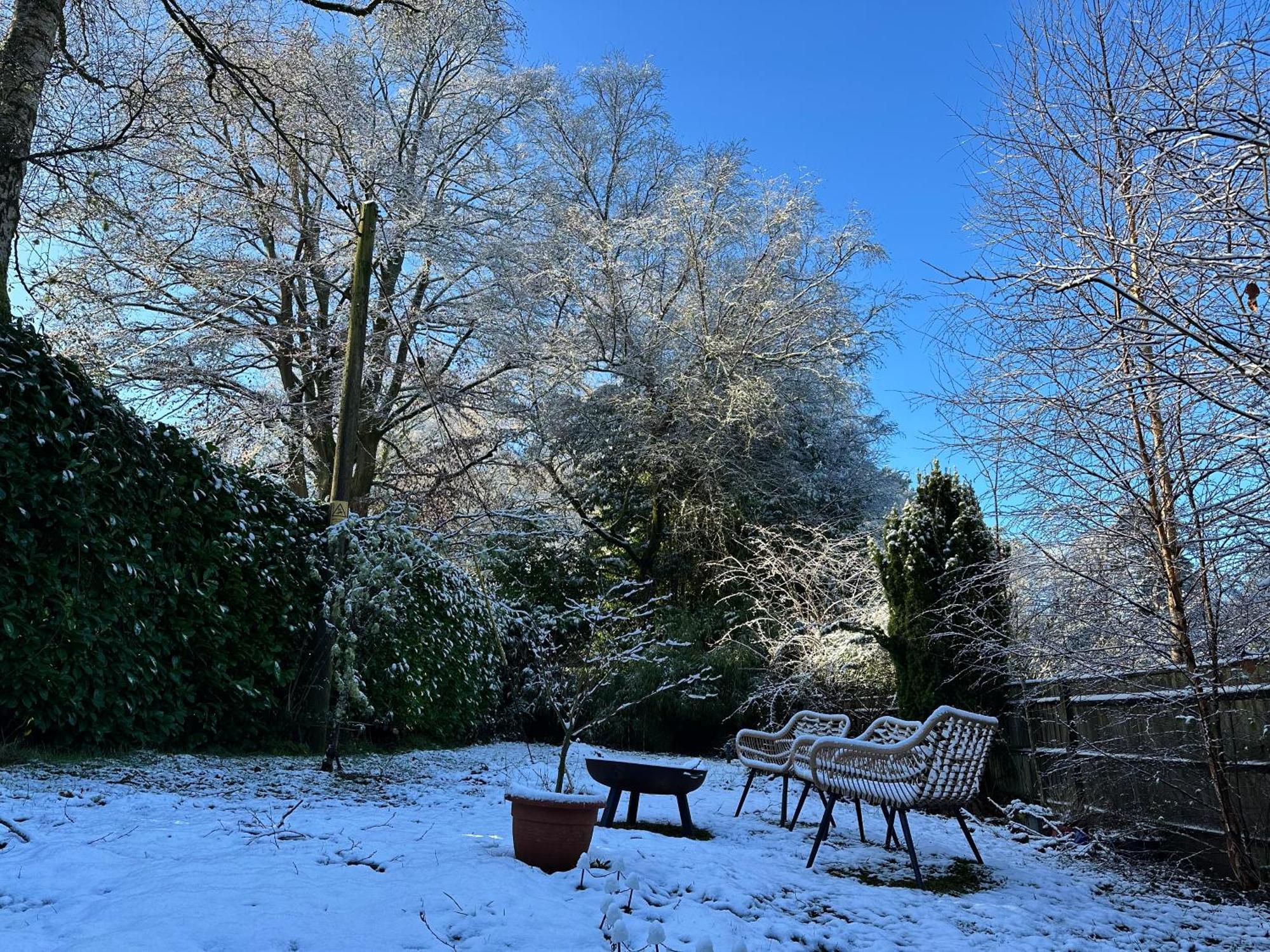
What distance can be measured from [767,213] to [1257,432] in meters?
12.4

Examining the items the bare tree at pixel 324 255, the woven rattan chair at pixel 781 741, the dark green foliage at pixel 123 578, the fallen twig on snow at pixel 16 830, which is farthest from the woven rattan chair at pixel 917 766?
the bare tree at pixel 324 255

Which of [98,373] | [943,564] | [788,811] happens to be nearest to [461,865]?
[788,811]

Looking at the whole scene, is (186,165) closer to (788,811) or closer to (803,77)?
(803,77)

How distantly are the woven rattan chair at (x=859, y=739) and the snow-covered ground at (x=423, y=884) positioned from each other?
0.74 feet

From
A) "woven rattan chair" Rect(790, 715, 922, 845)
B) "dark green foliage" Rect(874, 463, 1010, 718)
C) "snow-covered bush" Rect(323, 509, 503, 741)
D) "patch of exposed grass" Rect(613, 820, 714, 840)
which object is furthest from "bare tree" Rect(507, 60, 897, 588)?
"patch of exposed grass" Rect(613, 820, 714, 840)

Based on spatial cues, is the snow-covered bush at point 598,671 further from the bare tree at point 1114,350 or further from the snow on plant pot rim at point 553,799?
the snow on plant pot rim at point 553,799

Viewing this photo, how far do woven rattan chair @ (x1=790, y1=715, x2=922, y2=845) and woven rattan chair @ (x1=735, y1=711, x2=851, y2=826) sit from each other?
236 mm

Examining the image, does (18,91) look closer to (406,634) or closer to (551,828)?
(406,634)

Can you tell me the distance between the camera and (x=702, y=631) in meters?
12.2

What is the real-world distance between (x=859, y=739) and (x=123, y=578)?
4746 mm

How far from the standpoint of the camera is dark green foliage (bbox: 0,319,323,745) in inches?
168

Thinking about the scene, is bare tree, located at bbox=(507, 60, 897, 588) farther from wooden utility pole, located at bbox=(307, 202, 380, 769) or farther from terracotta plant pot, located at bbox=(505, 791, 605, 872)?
terracotta plant pot, located at bbox=(505, 791, 605, 872)

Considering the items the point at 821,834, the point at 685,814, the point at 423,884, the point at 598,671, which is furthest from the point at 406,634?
the point at 423,884

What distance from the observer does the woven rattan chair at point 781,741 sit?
20.3 ft
